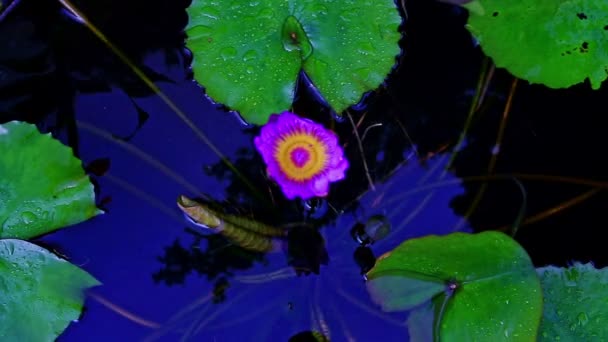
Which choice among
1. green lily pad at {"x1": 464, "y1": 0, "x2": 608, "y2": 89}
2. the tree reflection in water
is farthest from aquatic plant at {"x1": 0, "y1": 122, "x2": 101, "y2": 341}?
green lily pad at {"x1": 464, "y1": 0, "x2": 608, "y2": 89}

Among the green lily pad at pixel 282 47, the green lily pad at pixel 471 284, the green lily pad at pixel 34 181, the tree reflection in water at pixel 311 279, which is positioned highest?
the green lily pad at pixel 282 47

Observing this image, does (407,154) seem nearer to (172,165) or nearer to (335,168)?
(335,168)

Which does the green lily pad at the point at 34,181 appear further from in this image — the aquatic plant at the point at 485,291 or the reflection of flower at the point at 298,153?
the aquatic plant at the point at 485,291

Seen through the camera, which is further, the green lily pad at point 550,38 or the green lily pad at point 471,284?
the green lily pad at point 550,38

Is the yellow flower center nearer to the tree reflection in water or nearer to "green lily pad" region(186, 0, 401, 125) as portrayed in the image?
"green lily pad" region(186, 0, 401, 125)

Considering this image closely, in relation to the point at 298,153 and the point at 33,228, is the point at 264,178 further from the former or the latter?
the point at 33,228

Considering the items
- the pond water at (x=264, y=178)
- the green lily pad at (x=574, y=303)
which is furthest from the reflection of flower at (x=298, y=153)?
the green lily pad at (x=574, y=303)

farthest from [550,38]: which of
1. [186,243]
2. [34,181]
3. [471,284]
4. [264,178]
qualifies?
[34,181]
